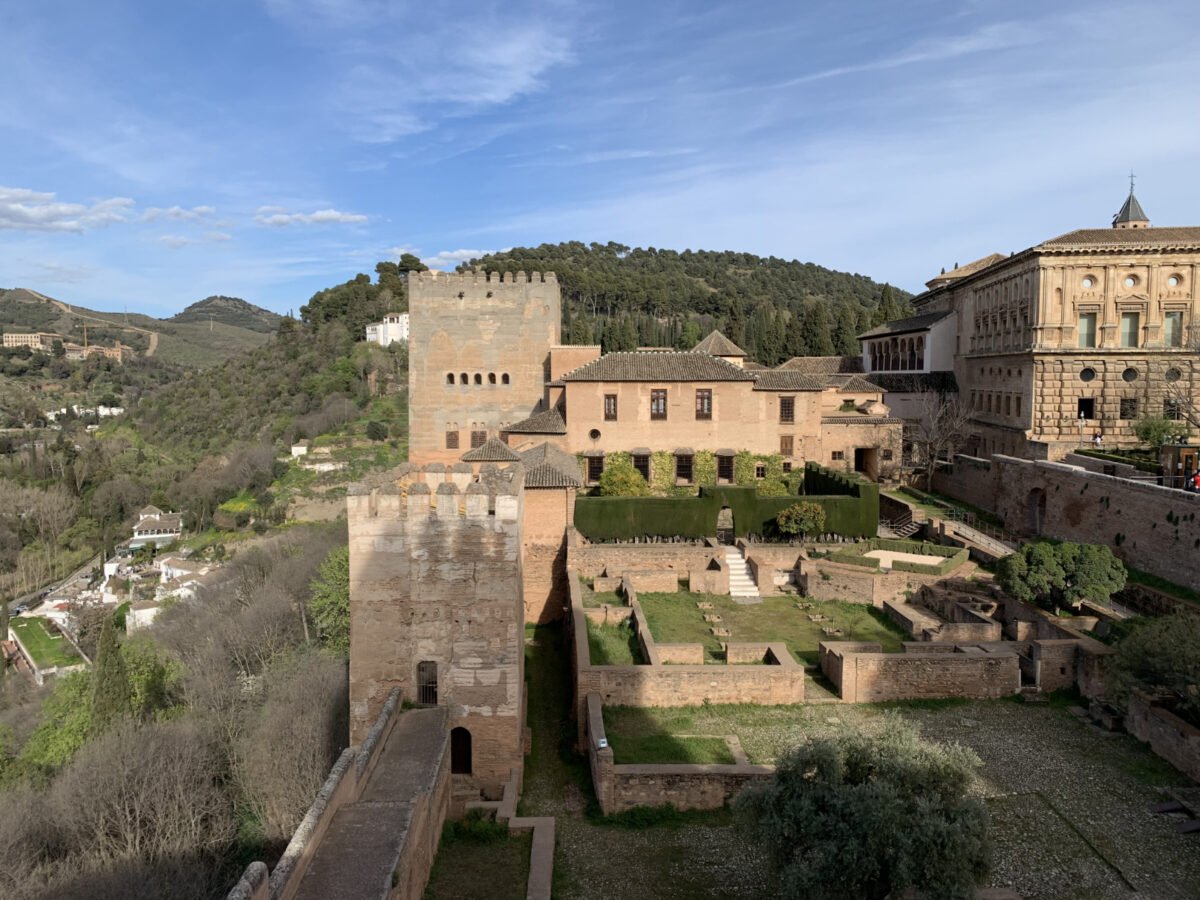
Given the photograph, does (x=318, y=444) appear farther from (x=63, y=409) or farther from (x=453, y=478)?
(x=63, y=409)

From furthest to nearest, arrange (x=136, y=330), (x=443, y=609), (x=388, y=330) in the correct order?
(x=136, y=330)
(x=388, y=330)
(x=443, y=609)

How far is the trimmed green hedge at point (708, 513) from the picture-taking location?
914 inches

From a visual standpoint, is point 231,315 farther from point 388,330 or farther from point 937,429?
point 937,429

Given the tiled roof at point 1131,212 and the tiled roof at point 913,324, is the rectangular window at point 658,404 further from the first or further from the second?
the tiled roof at point 1131,212

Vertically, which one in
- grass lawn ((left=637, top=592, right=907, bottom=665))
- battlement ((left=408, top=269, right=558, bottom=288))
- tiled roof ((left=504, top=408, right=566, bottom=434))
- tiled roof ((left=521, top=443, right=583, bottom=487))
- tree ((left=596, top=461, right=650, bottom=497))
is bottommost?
grass lawn ((left=637, top=592, right=907, bottom=665))

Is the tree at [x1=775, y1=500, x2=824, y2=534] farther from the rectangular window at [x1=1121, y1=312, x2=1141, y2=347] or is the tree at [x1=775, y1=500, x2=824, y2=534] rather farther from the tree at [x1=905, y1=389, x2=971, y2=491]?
the rectangular window at [x1=1121, y1=312, x2=1141, y2=347]

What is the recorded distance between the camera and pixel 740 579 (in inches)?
827

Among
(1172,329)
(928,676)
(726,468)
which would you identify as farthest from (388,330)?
(928,676)

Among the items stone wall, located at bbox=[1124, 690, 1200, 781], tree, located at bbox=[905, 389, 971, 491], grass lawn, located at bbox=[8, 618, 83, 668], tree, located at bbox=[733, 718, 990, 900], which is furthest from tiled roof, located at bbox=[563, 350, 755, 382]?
grass lawn, located at bbox=[8, 618, 83, 668]

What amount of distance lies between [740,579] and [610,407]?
8933 mm

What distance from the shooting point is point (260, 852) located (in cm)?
1655

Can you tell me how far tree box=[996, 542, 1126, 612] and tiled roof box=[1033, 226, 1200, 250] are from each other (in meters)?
14.4

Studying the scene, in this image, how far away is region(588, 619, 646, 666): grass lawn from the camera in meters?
15.3

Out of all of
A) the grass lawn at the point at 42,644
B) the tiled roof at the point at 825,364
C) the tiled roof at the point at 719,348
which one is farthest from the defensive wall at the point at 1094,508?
the grass lawn at the point at 42,644
